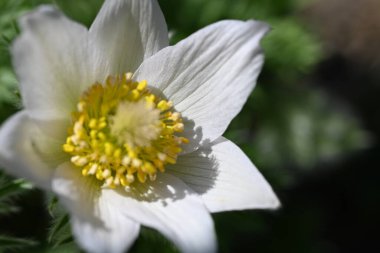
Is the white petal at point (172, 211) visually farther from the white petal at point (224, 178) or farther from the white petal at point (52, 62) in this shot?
the white petal at point (52, 62)

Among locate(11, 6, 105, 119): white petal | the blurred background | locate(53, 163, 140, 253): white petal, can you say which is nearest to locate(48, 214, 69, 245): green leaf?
locate(53, 163, 140, 253): white petal

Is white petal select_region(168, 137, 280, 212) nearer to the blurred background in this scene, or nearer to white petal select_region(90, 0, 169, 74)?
white petal select_region(90, 0, 169, 74)

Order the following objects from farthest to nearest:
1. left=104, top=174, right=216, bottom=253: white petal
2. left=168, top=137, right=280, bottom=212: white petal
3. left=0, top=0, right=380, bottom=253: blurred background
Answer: left=0, top=0, right=380, bottom=253: blurred background < left=168, top=137, right=280, bottom=212: white petal < left=104, top=174, right=216, bottom=253: white petal

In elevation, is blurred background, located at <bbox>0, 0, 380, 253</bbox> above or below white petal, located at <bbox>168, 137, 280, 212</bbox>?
below

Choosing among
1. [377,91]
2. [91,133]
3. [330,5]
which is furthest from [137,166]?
[330,5]

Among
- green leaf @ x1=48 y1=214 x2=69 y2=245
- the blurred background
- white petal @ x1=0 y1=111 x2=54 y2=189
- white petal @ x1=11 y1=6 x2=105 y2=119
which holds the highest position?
white petal @ x1=11 y1=6 x2=105 y2=119

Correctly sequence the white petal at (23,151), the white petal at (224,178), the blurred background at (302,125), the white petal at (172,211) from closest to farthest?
1. the white petal at (23,151)
2. the white petal at (172,211)
3. the white petal at (224,178)
4. the blurred background at (302,125)

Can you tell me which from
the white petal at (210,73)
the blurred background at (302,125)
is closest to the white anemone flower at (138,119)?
the white petal at (210,73)
